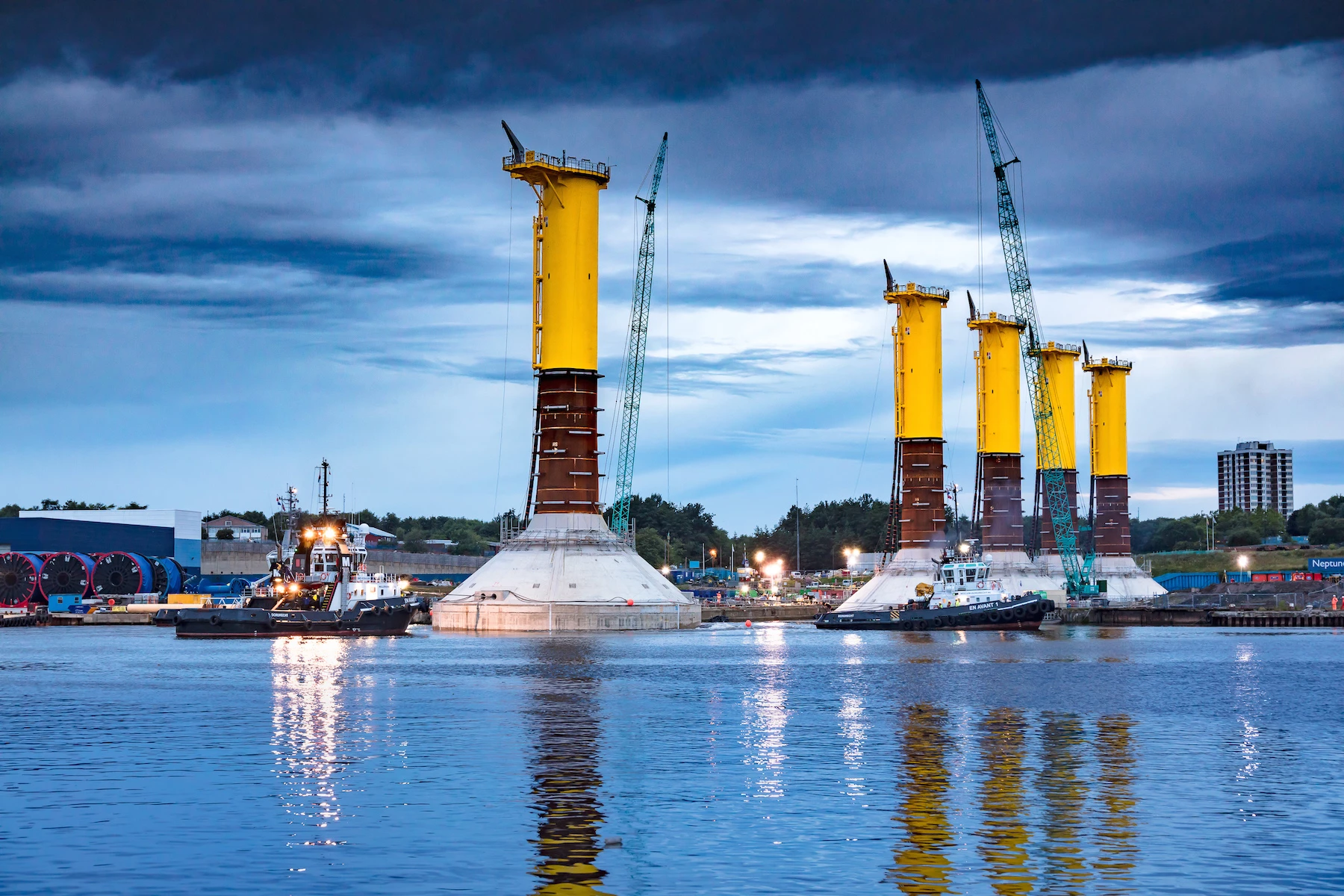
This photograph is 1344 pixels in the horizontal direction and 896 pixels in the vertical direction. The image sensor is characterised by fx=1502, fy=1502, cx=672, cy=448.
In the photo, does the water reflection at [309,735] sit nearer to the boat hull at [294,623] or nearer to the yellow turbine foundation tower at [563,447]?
the boat hull at [294,623]

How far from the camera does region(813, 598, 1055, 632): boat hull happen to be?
15650 centimetres

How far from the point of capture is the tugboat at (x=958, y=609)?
15688 cm

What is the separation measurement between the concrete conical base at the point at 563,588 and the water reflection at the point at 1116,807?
84.3 meters

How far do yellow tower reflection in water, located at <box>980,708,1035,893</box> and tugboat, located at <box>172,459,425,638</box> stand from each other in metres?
83.8

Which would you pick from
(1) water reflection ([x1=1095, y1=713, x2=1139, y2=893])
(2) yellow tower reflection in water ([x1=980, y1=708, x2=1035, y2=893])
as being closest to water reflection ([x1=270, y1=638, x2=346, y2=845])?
(2) yellow tower reflection in water ([x1=980, y1=708, x2=1035, y2=893])

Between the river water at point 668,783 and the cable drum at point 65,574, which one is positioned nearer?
the river water at point 668,783

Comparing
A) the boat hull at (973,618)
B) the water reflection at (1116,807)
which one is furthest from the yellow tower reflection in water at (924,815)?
the boat hull at (973,618)

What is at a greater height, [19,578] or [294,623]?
[19,578]

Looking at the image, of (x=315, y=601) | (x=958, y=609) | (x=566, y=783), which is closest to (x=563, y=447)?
(x=315, y=601)

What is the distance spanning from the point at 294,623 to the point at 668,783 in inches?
3717

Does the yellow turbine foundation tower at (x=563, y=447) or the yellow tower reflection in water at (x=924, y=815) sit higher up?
the yellow turbine foundation tower at (x=563, y=447)

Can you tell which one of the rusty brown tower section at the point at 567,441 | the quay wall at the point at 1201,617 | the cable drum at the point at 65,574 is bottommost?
the quay wall at the point at 1201,617

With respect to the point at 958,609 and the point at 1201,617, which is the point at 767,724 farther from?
the point at 1201,617

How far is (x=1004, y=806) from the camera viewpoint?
131 ft
